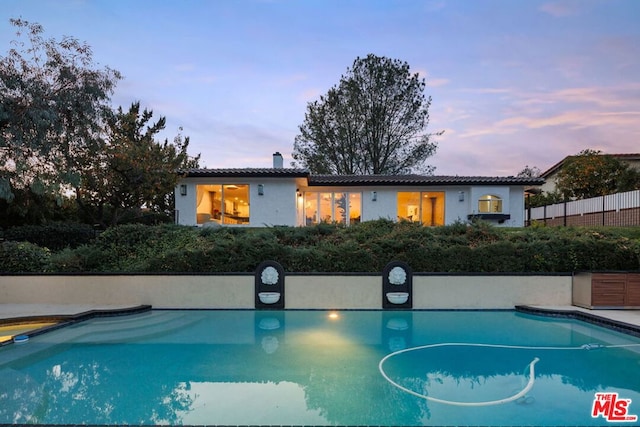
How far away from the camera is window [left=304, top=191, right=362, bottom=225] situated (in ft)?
58.3

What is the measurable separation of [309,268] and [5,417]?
22.6 feet

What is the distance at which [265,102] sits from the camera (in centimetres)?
1638

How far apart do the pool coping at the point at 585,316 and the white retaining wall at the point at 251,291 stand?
21.1 inches

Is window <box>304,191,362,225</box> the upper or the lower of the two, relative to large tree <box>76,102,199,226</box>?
lower

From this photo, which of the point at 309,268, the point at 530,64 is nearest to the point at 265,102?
the point at 309,268

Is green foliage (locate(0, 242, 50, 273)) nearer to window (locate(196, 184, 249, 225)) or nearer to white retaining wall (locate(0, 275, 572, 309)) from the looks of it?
white retaining wall (locate(0, 275, 572, 309))

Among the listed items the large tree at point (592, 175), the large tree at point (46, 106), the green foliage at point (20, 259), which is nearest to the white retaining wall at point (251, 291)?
the green foliage at point (20, 259)

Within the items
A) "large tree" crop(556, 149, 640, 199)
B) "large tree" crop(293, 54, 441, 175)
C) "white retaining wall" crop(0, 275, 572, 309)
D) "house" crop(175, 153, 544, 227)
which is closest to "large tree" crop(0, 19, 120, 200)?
"white retaining wall" crop(0, 275, 572, 309)

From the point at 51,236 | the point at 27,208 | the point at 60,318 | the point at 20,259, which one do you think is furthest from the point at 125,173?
the point at 60,318

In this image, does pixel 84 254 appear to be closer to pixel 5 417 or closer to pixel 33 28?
pixel 33 28

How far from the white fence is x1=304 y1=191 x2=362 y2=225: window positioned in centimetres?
1144

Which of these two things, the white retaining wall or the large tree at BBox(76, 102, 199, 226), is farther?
the large tree at BBox(76, 102, 199, 226)

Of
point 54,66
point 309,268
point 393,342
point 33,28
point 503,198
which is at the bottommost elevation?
point 393,342

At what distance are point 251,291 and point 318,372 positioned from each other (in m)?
4.77
